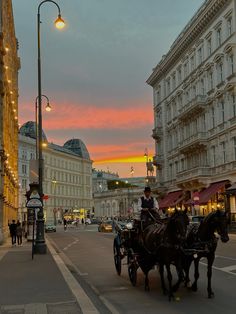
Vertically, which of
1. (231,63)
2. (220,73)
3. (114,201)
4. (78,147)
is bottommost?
(114,201)

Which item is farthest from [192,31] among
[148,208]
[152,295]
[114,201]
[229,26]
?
[114,201]

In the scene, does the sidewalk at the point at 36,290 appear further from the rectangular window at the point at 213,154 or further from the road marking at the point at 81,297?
the rectangular window at the point at 213,154

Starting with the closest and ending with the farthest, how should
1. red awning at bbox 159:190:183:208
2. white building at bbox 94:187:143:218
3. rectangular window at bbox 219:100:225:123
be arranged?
1. rectangular window at bbox 219:100:225:123
2. red awning at bbox 159:190:183:208
3. white building at bbox 94:187:143:218

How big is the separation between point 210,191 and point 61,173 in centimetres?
10034

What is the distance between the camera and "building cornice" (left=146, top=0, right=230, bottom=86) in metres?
49.4

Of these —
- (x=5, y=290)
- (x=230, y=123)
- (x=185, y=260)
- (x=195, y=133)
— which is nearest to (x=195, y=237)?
(x=185, y=260)

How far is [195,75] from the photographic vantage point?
5612cm

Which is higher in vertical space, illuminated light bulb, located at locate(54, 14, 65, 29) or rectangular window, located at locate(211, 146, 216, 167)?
illuminated light bulb, located at locate(54, 14, 65, 29)

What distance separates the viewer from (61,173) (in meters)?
146

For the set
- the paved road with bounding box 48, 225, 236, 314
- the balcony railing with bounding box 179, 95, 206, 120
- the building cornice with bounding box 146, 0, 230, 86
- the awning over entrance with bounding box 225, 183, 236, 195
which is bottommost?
the paved road with bounding box 48, 225, 236, 314

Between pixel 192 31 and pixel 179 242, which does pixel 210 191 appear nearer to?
pixel 192 31

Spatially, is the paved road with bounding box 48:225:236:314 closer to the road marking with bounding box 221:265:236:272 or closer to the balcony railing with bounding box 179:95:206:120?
the road marking with bounding box 221:265:236:272

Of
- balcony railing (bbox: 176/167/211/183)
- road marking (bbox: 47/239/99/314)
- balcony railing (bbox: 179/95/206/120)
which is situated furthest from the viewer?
balcony railing (bbox: 179/95/206/120)

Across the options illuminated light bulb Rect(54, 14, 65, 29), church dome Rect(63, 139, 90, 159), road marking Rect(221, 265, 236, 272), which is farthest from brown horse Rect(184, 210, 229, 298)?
church dome Rect(63, 139, 90, 159)
